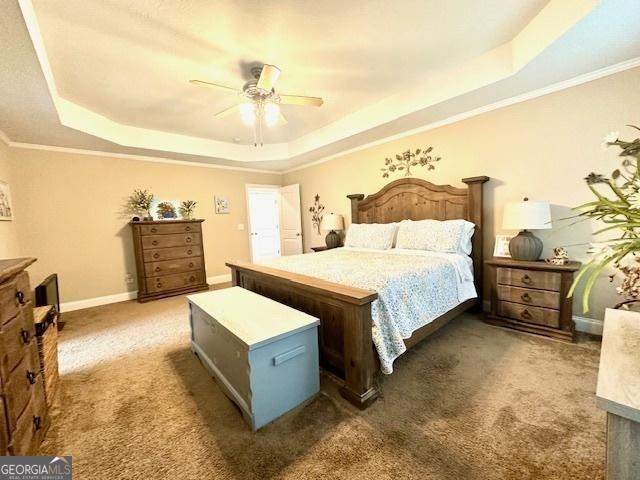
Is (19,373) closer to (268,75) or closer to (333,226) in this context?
(268,75)

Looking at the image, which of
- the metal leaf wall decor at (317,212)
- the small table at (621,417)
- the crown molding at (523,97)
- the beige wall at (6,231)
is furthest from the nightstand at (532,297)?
the beige wall at (6,231)

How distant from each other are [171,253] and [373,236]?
3.21 m

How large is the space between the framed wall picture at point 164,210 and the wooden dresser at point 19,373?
3182mm

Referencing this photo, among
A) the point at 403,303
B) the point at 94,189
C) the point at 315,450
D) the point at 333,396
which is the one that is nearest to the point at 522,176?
the point at 403,303

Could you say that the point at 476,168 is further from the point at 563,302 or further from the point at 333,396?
the point at 333,396

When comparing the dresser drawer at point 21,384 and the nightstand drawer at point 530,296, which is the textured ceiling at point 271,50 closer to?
the dresser drawer at point 21,384

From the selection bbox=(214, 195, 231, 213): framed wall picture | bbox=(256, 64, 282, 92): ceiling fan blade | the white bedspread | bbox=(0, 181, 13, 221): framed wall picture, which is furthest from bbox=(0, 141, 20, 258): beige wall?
bbox=(256, 64, 282, 92): ceiling fan blade

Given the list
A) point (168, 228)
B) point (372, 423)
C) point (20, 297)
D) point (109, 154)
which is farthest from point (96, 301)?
point (372, 423)

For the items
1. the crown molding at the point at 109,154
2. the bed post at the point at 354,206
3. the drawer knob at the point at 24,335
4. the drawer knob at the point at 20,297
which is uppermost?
the crown molding at the point at 109,154

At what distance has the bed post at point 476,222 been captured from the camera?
308cm

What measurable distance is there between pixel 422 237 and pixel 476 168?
107cm

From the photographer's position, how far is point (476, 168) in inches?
126

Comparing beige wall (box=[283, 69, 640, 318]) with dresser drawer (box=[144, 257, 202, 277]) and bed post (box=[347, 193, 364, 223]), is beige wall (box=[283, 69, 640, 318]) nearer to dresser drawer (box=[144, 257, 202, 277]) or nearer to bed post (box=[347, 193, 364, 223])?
bed post (box=[347, 193, 364, 223])

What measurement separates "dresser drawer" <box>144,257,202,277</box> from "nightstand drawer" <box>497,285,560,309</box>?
4357 mm
